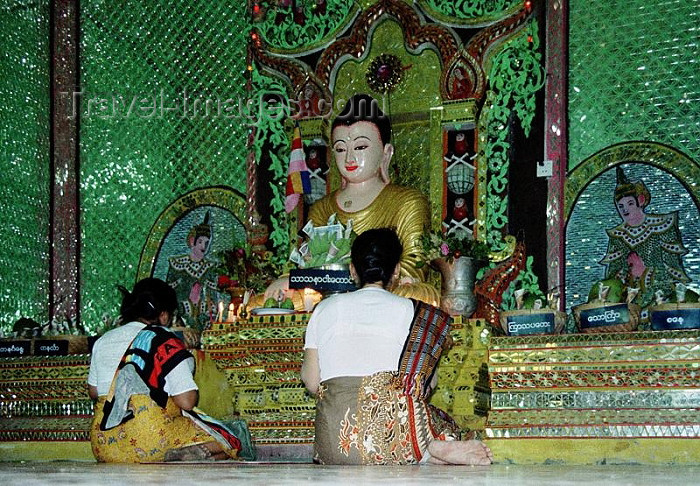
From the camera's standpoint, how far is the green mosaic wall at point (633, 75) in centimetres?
668

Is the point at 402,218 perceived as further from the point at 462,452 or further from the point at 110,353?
the point at 462,452

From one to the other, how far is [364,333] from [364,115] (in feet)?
10.8

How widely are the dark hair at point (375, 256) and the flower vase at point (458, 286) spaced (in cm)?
185

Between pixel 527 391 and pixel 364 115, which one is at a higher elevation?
pixel 364 115

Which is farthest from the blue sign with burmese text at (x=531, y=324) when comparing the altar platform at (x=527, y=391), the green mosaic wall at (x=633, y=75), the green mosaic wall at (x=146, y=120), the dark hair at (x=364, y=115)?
the green mosaic wall at (x=146, y=120)

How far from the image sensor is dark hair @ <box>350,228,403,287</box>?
4223mm

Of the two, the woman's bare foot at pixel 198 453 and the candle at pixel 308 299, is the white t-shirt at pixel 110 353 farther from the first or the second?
the candle at pixel 308 299

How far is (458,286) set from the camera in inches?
242

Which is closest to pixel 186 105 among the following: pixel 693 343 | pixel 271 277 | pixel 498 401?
pixel 271 277

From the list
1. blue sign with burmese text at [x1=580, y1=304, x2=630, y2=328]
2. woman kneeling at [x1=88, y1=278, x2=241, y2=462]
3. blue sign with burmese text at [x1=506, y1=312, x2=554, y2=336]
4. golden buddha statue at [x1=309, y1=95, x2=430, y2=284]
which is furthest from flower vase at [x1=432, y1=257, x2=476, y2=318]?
woman kneeling at [x1=88, y1=278, x2=241, y2=462]

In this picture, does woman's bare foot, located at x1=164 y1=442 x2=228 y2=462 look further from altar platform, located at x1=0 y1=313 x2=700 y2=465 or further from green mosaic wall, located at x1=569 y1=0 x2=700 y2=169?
green mosaic wall, located at x1=569 y1=0 x2=700 y2=169

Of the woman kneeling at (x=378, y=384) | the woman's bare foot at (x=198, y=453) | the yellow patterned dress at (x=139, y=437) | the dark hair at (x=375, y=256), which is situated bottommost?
the woman's bare foot at (x=198, y=453)

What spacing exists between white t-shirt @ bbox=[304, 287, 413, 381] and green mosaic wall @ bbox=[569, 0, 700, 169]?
127 inches

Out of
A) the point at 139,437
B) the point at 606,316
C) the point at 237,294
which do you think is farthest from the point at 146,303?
the point at 606,316
